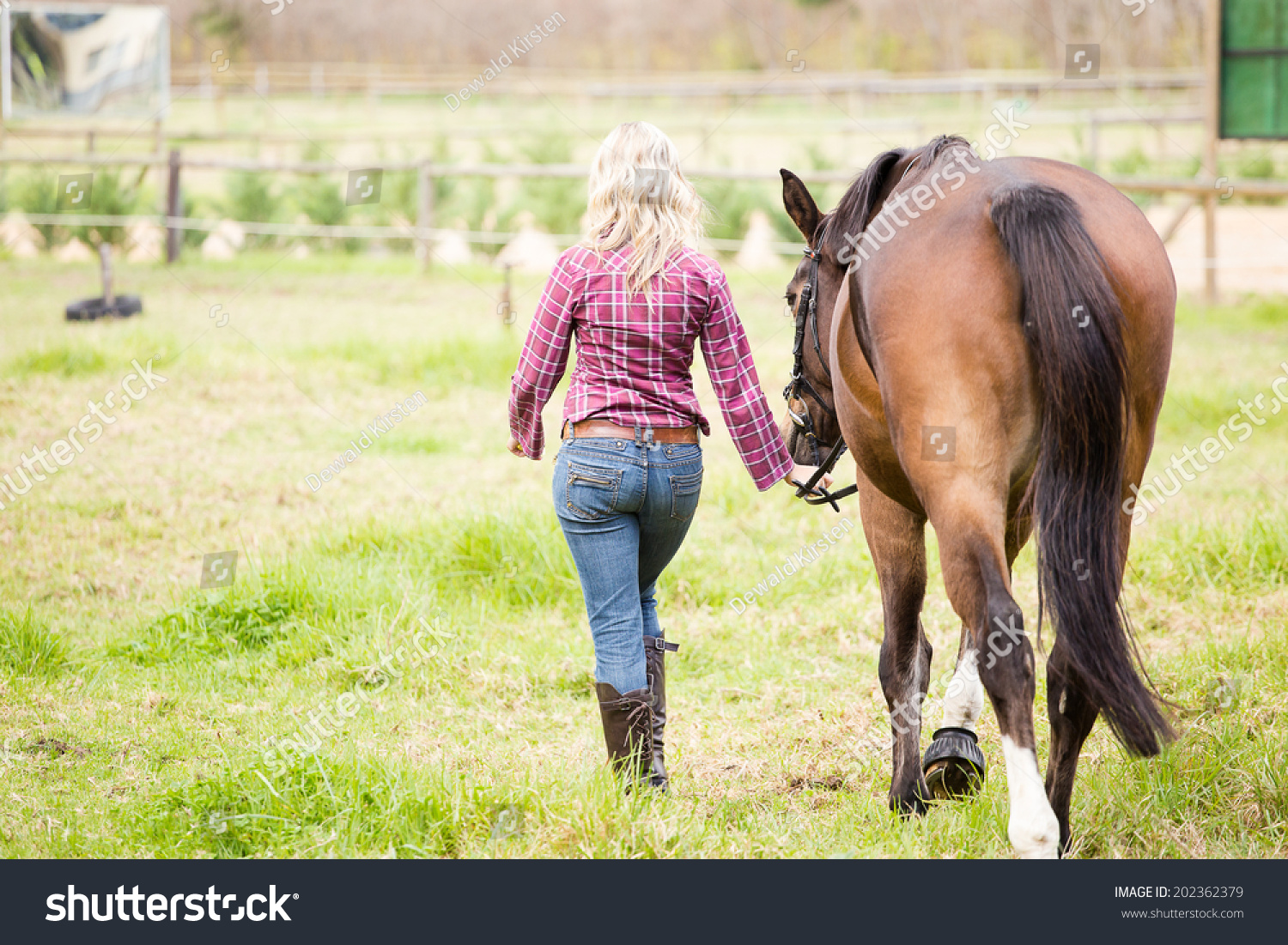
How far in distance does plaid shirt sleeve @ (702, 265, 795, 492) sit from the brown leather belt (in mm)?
121

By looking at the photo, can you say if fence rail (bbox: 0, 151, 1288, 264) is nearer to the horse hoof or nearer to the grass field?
the grass field

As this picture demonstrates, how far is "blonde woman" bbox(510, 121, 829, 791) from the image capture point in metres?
2.79

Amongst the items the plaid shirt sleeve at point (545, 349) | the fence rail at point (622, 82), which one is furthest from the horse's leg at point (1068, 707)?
the fence rail at point (622, 82)

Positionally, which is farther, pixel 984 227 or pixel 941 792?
pixel 941 792

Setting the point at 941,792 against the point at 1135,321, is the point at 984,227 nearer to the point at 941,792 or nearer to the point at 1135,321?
the point at 1135,321

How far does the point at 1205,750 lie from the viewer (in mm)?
3035

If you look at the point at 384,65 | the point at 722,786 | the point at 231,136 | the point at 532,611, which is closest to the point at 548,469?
the point at 532,611

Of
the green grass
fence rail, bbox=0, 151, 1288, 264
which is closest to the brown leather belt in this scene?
the green grass

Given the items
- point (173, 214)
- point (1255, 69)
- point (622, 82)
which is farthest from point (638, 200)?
point (622, 82)

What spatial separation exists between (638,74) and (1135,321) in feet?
127

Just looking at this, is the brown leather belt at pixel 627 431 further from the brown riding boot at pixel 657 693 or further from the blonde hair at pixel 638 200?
the brown riding boot at pixel 657 693

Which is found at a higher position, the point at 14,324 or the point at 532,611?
the point at 14,324

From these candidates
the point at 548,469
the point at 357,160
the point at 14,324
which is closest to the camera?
the point at 548,469
